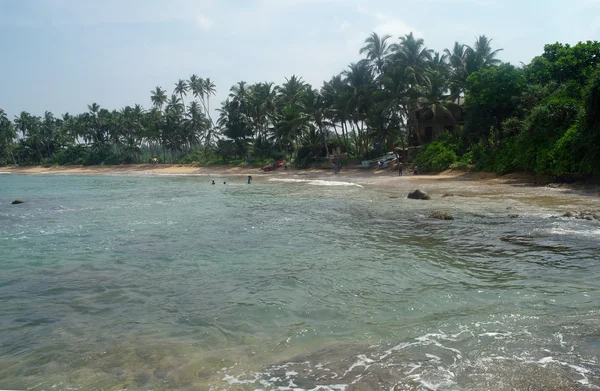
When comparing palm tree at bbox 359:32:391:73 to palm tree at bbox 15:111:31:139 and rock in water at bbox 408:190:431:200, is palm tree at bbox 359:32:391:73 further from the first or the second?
palm tree at bbox 15:111:31:139

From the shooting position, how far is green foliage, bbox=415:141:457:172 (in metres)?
34.8

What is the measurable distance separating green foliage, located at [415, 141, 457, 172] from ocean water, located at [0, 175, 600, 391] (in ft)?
67.6

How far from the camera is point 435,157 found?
35.6 metres

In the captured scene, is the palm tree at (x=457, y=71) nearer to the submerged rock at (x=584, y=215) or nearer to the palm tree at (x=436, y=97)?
the palm tree at (x=436, y=97)

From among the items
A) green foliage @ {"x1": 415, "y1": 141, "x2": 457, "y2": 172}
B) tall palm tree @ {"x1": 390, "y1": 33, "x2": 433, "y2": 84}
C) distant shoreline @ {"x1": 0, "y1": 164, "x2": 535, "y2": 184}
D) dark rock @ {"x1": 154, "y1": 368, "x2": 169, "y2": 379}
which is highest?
tall palm tree @ {"x1": 390, "y1": 33, "x2": 433, "y2": 84}

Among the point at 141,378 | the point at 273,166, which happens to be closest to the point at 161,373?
the point at 141,378

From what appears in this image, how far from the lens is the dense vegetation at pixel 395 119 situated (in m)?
23.8

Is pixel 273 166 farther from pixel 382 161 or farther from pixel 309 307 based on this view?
pixel 309 307

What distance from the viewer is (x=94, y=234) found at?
47.6 feet

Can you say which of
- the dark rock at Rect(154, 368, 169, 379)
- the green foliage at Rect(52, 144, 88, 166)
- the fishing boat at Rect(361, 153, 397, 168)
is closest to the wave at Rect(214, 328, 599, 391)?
the dark rock at Rect(154, 368, 169, 379)

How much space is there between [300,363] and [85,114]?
93571mm

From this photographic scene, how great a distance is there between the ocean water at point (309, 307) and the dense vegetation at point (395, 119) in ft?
37.5

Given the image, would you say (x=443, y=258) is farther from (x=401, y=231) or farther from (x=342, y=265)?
(x=401, y=231)

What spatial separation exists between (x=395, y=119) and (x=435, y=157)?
9754 millimetres
